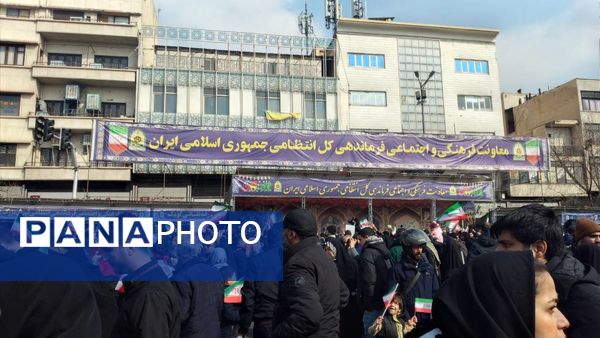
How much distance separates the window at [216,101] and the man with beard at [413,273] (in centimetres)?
2564

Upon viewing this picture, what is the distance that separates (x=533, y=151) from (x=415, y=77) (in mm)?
12649

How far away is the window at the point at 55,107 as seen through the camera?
29797mm

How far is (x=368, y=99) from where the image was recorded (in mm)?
32750

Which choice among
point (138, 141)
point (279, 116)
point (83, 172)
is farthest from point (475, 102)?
point (83, 172)

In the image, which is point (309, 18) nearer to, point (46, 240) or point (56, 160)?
point (56, 160)

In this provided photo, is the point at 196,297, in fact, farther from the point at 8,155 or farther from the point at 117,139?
the point at 8,155

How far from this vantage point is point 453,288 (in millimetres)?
1562

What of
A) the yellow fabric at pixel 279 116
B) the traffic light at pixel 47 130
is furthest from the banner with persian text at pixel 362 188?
the yellow fabric at pixel 279 116

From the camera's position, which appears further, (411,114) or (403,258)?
(411,114)

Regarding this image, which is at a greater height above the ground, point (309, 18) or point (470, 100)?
point (309, 18)

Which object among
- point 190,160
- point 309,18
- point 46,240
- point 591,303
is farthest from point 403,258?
point 309,18

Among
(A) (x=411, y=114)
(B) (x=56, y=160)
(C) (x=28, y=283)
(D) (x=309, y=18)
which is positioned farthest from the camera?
(D) (x=309, y=18)

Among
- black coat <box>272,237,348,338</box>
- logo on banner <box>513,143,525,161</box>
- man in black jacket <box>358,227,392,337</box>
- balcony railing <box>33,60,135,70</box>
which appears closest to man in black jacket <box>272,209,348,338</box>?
black coat <box>272,237,348,338</box>

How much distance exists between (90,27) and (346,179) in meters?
19.5
